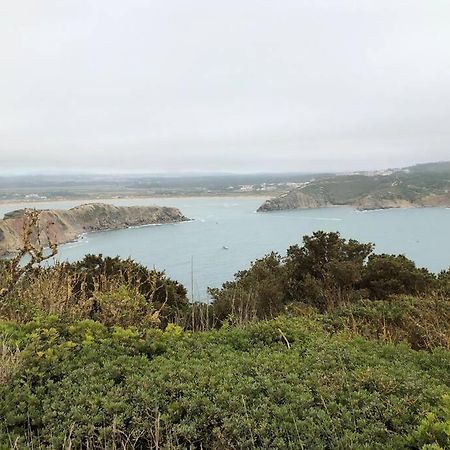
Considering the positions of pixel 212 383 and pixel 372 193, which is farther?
pixel 372 193

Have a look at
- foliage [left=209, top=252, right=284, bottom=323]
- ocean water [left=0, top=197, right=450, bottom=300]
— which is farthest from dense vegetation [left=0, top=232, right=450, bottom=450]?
ocean water [left=0, top=197, right=450, bottom=300]

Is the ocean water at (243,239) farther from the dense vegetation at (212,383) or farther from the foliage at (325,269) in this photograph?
the dense vegetation at (212,383)

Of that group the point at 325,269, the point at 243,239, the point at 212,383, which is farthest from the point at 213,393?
the point at 243,239

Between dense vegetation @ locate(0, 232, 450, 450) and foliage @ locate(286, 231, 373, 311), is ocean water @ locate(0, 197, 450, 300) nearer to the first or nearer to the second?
foliage @ locate(286, 231, 373, 311)

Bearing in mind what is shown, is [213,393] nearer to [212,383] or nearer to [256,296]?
[212,383]

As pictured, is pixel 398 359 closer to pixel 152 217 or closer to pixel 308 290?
pixel 308 290

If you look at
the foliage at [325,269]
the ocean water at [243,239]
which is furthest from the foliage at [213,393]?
the ocean water at [243,239]

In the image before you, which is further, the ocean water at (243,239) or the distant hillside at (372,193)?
the distant hillside at (372,193)
